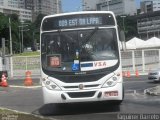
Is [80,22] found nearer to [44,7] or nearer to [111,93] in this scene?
[111,93]

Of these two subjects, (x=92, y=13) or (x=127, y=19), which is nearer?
(x=92, y=13)

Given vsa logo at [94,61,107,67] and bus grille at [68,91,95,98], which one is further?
vsa logo at [94,61,107,67]

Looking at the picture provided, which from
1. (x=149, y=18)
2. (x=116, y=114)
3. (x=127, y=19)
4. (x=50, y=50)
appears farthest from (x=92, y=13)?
(x=127, y=19)

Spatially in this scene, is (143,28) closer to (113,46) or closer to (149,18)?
(149,18)

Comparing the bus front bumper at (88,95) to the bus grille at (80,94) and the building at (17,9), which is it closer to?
the bus grille at (80,94)

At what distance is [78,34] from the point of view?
44.3ft

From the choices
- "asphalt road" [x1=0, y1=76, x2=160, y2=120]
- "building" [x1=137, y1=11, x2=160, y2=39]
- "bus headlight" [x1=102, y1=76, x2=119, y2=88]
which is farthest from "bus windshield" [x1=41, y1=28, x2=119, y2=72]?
"building" [x1=137, y1=11, x2=160, y2=39]

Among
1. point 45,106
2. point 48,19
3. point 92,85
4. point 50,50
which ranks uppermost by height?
point 48,19

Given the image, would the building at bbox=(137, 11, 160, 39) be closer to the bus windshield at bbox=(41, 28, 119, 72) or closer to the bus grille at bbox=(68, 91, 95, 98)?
the bus windshield at bbox=(41, 28, 119, 72)

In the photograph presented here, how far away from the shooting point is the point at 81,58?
1323cm

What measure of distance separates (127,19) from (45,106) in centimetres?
11346

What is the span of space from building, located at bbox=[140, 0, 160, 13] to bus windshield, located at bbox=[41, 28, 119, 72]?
128 metres

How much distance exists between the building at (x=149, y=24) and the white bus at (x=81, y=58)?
10333cm

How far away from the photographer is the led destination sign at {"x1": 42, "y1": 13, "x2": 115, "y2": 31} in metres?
13.6
